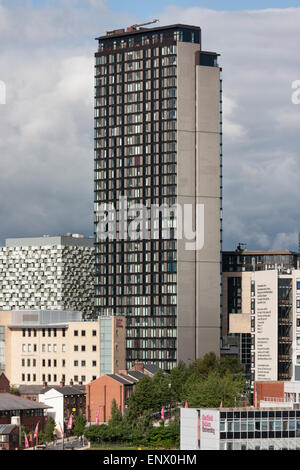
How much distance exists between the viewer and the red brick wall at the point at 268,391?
190750 millimetres

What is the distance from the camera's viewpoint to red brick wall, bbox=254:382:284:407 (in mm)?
190750

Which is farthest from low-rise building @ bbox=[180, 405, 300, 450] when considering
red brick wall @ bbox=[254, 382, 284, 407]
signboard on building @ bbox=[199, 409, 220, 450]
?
red brick wall @ bbox=[254, 382, 284, 407]

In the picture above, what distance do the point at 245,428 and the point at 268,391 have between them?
141ft

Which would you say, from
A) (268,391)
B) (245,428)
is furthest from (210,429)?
(268,391)

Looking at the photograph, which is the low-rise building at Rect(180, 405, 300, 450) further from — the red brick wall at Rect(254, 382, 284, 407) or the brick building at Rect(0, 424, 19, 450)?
the brick building at Rect(0, 424, 19, 450)

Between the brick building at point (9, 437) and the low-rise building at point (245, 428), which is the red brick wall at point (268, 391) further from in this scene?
the brick building at point (9, 437)

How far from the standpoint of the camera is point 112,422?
7736 inches

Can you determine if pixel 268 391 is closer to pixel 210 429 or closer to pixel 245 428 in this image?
pixel 245 428

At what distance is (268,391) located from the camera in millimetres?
192250

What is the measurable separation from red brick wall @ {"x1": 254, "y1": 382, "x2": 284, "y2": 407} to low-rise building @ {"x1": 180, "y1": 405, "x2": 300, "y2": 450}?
3554 cm

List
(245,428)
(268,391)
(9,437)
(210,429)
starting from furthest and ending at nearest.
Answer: (268,391) → (9,437) → (210,429) → (245,428)

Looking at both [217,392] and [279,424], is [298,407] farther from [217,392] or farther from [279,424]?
[217,392]
